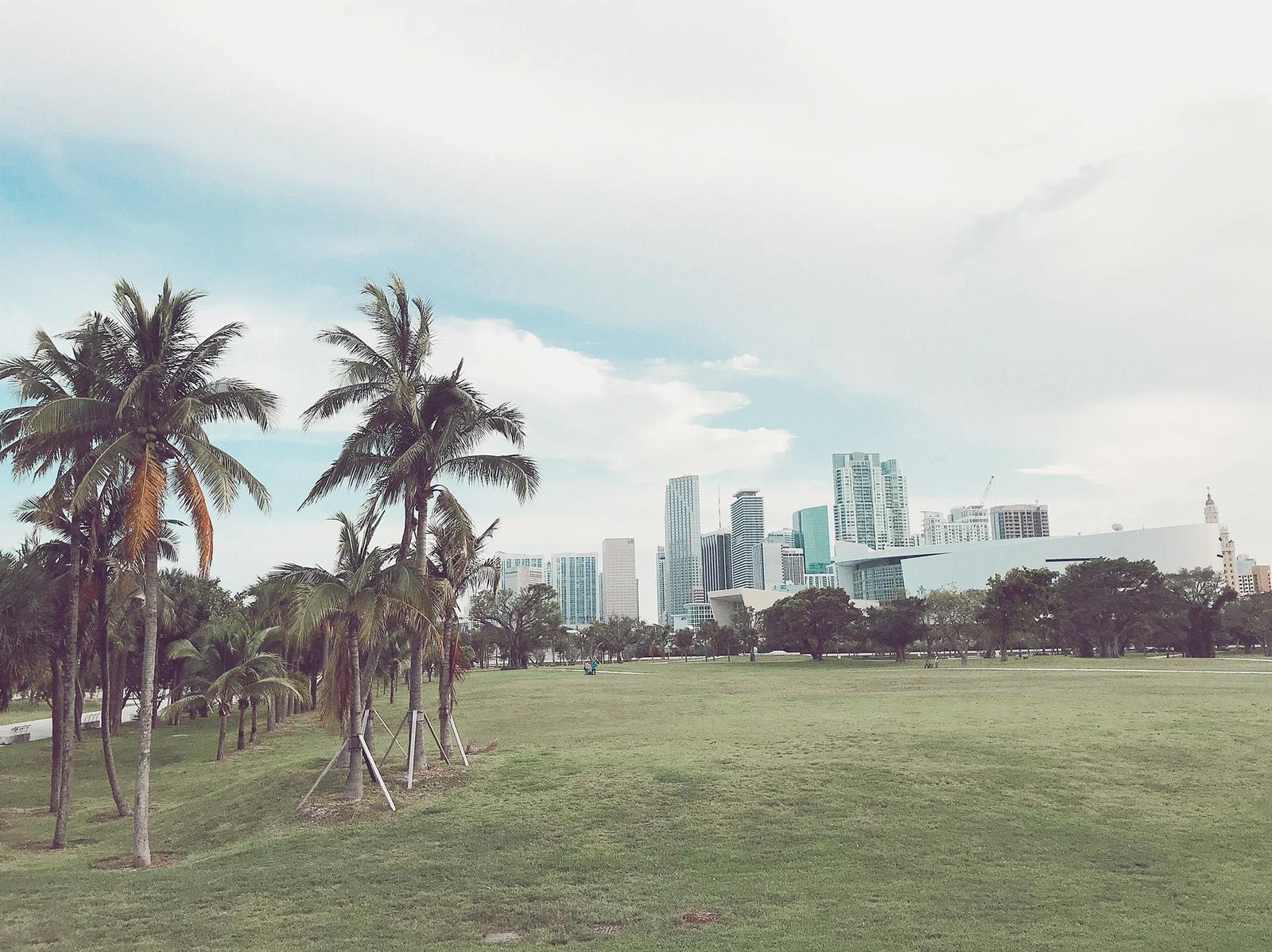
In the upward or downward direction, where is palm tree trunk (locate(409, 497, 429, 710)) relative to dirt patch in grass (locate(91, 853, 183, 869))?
upward

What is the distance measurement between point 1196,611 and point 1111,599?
8.27 meters

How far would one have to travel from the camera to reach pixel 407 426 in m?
20.1

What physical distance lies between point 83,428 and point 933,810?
17.3 metres

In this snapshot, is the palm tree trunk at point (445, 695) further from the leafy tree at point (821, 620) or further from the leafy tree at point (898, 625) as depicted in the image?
the leafy tree at point (821, 620)

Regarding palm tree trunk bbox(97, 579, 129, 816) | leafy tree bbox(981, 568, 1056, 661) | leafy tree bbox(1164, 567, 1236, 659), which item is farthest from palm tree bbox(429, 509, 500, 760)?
leafy tree bbox(1164, 567, 1236, 659)

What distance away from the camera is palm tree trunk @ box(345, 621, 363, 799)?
1841 cm

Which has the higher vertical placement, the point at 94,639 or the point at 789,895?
the point at 94,639

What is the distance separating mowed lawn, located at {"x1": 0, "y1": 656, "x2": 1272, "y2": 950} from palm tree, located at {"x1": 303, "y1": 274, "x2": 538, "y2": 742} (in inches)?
195

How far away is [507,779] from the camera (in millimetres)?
19578

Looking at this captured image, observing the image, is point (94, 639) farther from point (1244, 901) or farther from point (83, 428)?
point (1244, 901)

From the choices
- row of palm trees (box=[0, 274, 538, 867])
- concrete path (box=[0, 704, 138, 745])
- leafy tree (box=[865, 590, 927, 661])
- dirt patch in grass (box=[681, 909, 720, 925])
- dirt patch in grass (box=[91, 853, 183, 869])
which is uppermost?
row of palm trees (box=[0, 274, 538, 867])

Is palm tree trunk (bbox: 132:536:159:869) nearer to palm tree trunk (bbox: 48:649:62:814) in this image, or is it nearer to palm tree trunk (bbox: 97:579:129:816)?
palm tree trunk (bbox: 97:579:129:816)

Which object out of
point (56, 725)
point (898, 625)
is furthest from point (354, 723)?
point (898, 625)

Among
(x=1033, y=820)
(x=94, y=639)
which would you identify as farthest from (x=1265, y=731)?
(x=94, y=639)
